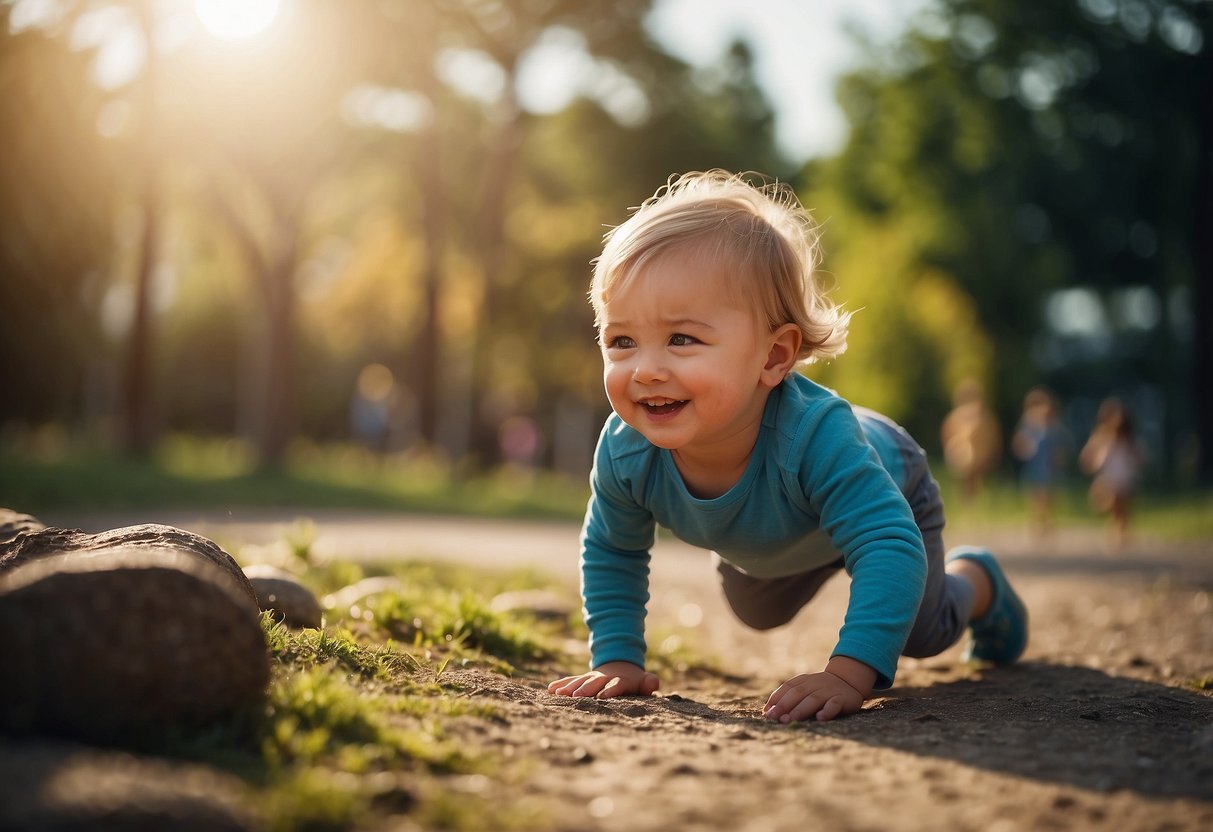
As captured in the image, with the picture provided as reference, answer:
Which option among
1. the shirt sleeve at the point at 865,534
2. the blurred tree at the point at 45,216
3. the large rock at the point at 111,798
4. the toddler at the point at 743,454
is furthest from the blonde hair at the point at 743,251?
the blurred tree at the point at 45,216

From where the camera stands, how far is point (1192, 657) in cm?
475

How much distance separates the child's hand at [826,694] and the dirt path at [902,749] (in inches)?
2.2

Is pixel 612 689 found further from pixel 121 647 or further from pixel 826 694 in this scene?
pixel 121 647

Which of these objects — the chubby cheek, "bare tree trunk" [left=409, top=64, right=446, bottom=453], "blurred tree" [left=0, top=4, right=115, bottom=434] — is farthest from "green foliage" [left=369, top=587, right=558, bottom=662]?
"bare tree trunk" [left=409, top=64, right=446, bottom=453]

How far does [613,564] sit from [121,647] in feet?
5.91

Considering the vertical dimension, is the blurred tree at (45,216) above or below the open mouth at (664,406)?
above

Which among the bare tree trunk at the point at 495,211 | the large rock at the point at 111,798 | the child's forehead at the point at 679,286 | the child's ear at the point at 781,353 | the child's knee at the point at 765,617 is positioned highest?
the bare tree trunk at the point at 495,211

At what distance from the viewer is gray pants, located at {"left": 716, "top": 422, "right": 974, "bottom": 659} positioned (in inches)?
153

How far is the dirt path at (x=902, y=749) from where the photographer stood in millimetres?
2139

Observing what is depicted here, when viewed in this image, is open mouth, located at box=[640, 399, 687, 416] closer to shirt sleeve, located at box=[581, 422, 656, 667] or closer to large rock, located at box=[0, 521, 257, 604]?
shirt sleeve, located at box=[581, 422, 656, 667]

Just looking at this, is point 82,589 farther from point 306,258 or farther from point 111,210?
point 306,258

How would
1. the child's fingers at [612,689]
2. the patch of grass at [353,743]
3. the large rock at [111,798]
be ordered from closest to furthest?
the large rock at [111,798], the patch of grass at [353,743], the child's fingers at [612,689]

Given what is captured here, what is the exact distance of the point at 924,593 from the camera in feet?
12.3

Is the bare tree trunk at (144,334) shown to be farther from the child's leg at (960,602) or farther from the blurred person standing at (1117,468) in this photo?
the child's leg at (960,602)
